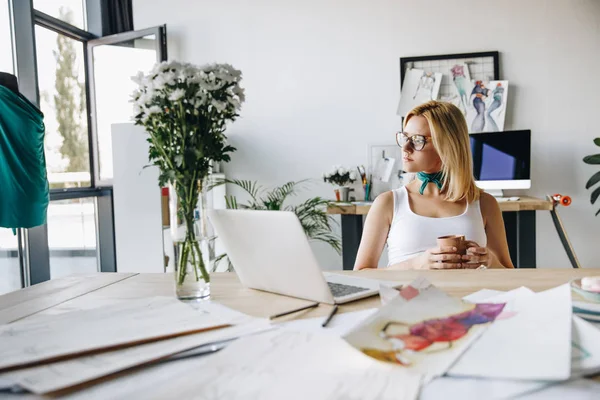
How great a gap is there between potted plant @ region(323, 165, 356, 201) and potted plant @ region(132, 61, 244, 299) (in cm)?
265

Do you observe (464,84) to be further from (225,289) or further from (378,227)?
(225,289)

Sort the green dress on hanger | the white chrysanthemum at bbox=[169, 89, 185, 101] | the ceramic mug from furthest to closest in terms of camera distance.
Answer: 1. the green dress on hanger
2. the ceramic mug
3. the white chrysanthemum at bbox=[169, 89, 185, 101]

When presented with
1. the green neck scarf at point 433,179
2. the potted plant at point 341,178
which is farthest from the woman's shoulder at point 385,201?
the potted plant at point 341,178

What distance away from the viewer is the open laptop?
0.84m

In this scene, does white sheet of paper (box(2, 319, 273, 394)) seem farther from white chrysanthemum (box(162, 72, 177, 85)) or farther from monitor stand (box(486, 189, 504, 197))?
monitor stand (box(486, 189, 504, 197))

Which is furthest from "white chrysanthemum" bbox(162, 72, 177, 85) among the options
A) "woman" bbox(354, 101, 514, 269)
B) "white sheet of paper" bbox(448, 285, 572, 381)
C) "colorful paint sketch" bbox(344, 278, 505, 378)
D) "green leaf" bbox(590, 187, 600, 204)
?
"green leaf" bbox(590, 187, 600, 204)

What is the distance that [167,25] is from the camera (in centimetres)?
389

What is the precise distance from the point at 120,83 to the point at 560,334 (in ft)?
12.6

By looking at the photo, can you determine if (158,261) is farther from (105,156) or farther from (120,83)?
(120,83)

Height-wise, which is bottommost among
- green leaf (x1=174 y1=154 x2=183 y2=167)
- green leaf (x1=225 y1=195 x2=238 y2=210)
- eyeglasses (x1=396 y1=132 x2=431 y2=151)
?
green leaf (x1=225 y1=195 x2=238 y2=210)

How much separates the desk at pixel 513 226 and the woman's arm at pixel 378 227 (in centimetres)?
138

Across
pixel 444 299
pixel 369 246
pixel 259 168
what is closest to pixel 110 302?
pixel 444 299

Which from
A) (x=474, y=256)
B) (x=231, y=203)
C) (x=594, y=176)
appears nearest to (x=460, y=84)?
(x=594, y=176)

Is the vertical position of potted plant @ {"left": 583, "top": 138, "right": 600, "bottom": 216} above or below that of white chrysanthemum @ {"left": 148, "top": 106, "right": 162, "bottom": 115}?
below
